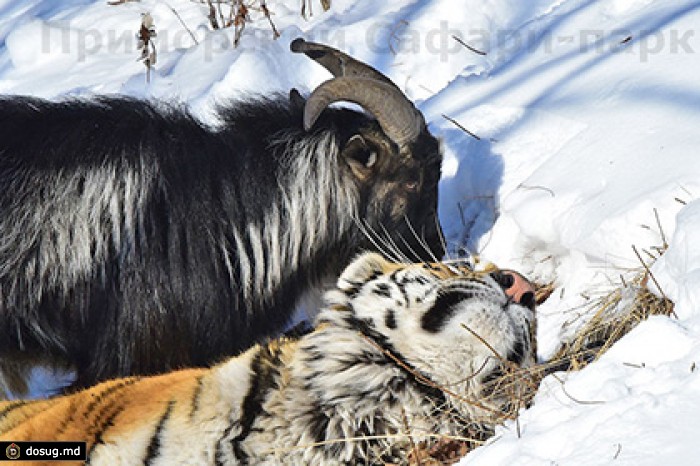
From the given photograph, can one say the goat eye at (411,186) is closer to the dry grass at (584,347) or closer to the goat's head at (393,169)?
the goat's head at (393,169)

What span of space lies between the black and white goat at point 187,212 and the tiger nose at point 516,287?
184 cm

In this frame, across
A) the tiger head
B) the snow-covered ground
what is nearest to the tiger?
the tiger head

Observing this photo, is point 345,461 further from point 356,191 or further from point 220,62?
point 220,62

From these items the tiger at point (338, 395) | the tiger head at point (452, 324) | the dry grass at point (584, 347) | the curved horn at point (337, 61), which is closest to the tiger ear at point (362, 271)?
the tiger head at point (452, 324)

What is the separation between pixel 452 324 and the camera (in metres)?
3.54

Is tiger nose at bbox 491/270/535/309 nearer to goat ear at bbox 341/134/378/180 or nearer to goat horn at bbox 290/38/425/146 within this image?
goat horn at bbox 290/38/425/146

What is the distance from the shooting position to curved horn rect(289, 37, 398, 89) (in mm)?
5793

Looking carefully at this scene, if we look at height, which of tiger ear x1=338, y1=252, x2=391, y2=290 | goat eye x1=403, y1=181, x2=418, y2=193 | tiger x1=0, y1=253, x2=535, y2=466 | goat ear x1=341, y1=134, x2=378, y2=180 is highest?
tiger ear x1=338, y1=252, x2=391, y2=290

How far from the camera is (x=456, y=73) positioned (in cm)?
789

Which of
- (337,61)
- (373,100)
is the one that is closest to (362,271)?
(373,100)

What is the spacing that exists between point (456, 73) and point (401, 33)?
74 cm

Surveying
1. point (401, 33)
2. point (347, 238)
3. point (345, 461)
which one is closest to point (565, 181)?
point (347, 238)

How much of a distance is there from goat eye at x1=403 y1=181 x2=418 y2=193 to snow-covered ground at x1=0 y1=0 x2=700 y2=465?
1.42 ft

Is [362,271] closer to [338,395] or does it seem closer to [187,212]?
[338,395]
